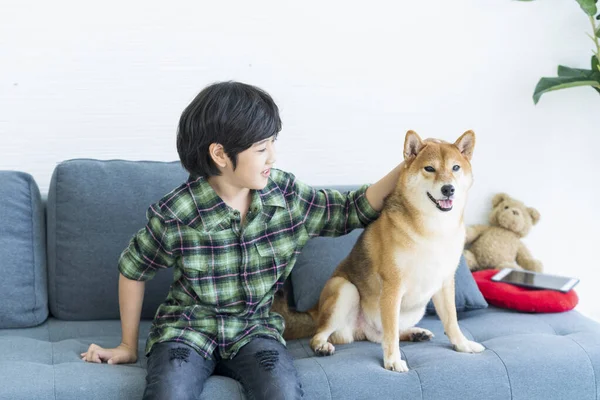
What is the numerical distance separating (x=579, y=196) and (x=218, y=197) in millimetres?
1790

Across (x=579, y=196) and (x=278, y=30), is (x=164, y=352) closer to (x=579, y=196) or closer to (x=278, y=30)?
(x=278, y=30)

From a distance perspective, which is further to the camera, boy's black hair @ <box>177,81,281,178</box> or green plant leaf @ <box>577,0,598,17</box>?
green plant leaf @ <box>577,0,598,17</box>

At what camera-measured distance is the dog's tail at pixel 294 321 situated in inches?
85.4

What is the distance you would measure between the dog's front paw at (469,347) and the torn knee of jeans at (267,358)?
525 millimetres

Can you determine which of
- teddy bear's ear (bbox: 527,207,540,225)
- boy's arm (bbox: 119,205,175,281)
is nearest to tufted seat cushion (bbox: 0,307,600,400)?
boy's arm (bbox: 119,205,175,281)

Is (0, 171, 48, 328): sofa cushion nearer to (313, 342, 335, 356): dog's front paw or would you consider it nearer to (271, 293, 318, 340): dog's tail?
(271, 293, 318, 340): dog's tail

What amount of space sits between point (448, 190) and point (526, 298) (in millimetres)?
687

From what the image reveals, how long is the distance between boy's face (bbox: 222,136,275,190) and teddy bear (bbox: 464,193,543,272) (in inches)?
48.5

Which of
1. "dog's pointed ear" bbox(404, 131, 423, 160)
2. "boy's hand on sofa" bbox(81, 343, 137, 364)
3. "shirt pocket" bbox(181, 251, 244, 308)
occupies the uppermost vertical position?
"dog's pointed ear" bbox(404, 131, 423, 160)

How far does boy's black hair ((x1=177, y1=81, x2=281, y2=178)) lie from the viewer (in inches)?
71.8

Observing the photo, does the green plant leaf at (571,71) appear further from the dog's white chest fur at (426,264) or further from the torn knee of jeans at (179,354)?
the torn knee of jeans at (179,354)

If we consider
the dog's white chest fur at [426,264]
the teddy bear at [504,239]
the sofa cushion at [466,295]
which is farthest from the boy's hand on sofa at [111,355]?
the teddy bear at [504,239]

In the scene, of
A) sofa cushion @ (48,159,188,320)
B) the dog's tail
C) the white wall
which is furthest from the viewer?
the white wall

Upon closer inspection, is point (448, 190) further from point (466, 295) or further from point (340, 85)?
point (340, 85)
